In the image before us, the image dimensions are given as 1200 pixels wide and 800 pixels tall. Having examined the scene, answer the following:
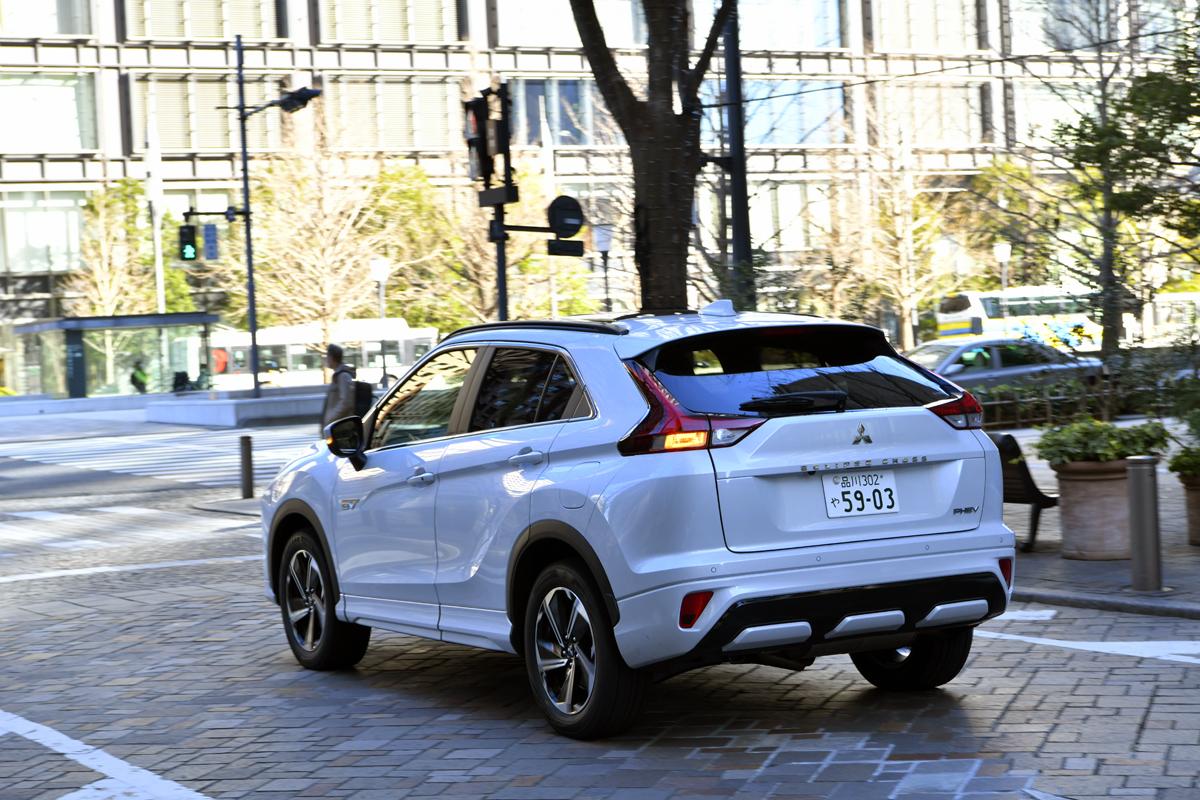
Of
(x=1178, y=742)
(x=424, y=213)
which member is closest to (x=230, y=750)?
(x=1178, y=742)

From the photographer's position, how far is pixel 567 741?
633 cm

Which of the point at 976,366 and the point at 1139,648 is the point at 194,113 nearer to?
the point at 976,366

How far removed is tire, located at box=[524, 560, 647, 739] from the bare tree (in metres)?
6.23

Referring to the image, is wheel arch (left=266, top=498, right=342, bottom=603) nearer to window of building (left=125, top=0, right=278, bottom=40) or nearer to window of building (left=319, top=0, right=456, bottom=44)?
window of building (left=125, top=0, right=278, bottom=40)

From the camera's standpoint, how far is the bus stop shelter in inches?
2067

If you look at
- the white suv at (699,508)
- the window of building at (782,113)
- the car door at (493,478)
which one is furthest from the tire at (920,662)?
the window of building at (782,113)

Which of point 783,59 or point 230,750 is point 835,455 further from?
point 783,59

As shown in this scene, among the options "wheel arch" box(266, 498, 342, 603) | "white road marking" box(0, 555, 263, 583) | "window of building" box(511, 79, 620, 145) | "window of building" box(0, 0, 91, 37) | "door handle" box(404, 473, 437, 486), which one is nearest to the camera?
"door handle" box(404, 473, 437, 486)

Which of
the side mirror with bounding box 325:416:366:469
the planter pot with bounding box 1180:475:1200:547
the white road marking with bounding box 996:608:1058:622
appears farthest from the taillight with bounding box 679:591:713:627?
the planter pot with bounding box 1180:475:1200:547

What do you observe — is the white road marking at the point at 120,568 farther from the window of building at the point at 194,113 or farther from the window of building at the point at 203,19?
the window of building at the point at 203,19

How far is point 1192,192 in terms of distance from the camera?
12516 mm

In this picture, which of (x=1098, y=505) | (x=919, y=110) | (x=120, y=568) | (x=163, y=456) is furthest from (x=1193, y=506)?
(x=919, y=110)

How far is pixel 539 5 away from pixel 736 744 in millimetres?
79444

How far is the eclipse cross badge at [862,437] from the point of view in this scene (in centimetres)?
600
